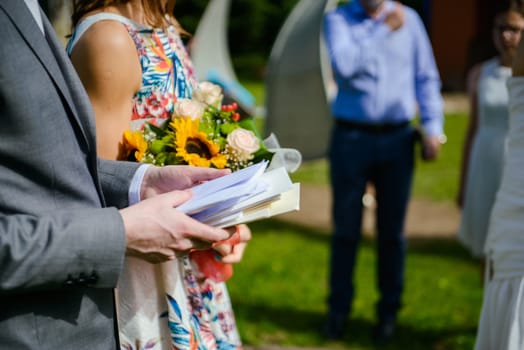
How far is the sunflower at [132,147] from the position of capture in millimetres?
1962

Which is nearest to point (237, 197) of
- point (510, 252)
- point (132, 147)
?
point (132, 147)

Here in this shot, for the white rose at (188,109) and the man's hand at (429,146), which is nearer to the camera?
the white rose at (188,109)

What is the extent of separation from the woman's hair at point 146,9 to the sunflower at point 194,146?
1.09ft

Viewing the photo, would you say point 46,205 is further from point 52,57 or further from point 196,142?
point 196,142

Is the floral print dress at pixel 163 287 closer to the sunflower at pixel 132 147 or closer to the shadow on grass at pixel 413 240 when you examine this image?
the sunflower at pixel 132 147

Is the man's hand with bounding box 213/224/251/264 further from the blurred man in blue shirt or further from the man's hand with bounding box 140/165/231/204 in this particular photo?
the blurred man in blue shirt

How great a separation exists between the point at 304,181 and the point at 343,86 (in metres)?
5.29

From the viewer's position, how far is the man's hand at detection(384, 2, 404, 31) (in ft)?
15.9

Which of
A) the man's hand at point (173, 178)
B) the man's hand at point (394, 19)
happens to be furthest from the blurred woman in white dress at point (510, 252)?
the man's hand at point (394, 19)

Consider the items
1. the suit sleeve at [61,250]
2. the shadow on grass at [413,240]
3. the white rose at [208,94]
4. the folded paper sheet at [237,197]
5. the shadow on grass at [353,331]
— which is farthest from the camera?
the shadow on grass at [413,240]

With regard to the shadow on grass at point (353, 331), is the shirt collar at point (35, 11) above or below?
above

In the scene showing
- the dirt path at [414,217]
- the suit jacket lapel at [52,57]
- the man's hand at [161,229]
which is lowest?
the dirt path at [414,217]

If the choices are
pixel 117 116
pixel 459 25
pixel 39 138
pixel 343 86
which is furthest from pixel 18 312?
pixel 459 25

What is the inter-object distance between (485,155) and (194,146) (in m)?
3.46
